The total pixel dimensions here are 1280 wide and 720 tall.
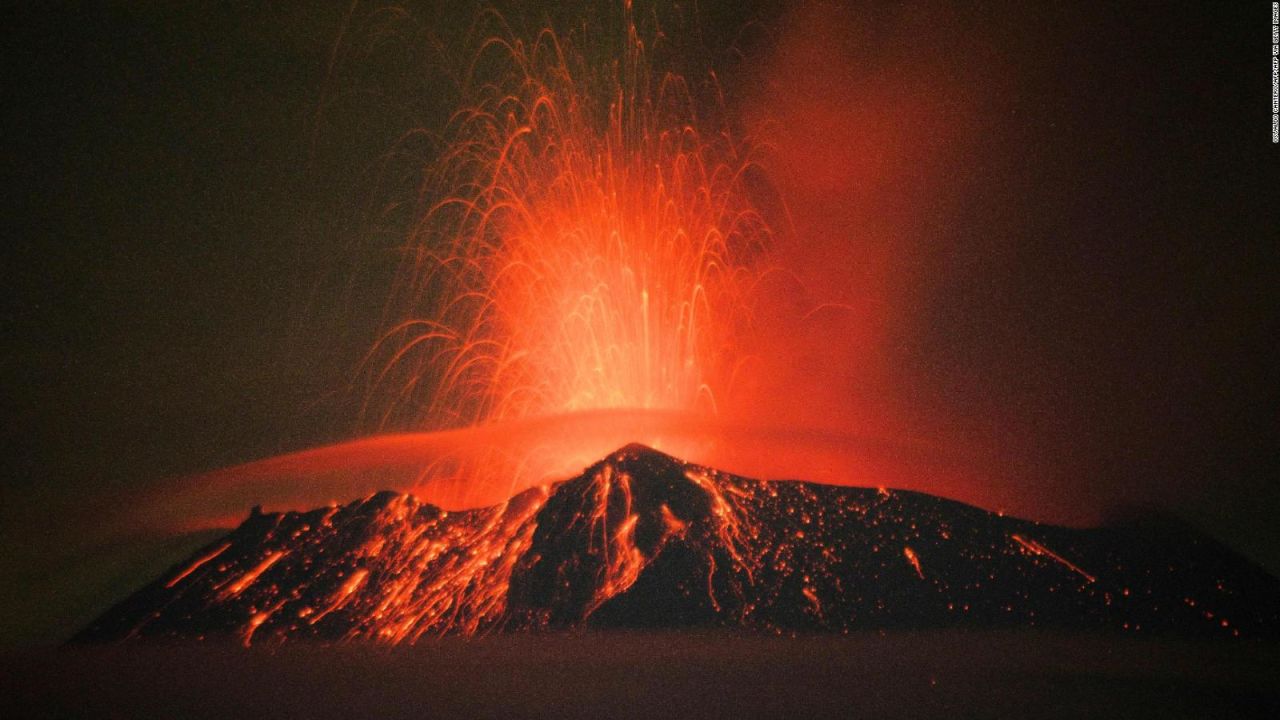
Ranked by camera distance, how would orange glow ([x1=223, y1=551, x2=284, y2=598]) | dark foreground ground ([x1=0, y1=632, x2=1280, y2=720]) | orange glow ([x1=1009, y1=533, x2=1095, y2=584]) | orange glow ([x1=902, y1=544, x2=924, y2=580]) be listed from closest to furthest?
1. dark foreground ground ([x1=0, y1=632, x2=1280, y2=720])
2. orange glow ([x1=902, y1=544, x2=924, y2=580])
3. orange glow ([x1=1009, y1=533, x2=1095, y2=584])
4. orange glow ([x1=223, y1=551, x2=284, y2=598])

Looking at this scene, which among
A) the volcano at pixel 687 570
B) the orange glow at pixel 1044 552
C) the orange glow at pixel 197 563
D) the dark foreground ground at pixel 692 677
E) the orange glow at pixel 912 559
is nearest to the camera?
the dark foreground ground at pixel 692 677

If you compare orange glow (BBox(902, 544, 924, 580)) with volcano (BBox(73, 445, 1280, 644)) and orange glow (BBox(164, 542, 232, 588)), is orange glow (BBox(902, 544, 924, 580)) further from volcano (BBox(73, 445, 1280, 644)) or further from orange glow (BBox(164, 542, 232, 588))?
orange glow (BBox(164, 542, 232, 588))

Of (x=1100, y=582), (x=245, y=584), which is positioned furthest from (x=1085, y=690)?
(x=245, y=584)

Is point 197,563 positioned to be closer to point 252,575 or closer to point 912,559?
point 252,575

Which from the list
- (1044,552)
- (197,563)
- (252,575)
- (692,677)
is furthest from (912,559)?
(197,563)

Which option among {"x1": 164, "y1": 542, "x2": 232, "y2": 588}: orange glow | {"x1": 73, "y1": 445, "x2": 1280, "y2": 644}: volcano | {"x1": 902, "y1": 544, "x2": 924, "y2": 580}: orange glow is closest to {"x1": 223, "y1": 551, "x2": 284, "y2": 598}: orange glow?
{"x1": 73, "y1": 445, "x2": 1280, "y2": 644}: volcano

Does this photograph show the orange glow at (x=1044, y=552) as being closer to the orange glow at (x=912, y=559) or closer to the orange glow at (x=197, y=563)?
the orange glow at (x=912, y=559)

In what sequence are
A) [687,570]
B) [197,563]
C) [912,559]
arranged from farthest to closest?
[197,563]
[912,559]
[687,570]

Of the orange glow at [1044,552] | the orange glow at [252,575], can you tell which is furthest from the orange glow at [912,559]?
the orange glow at [252,575]
